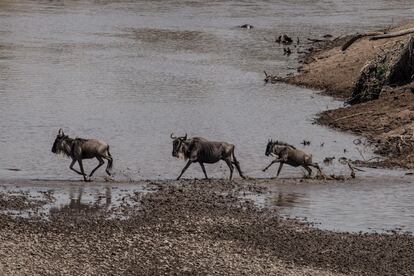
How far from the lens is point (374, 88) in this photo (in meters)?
37.8

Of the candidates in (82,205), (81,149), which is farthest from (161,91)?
(82,205)

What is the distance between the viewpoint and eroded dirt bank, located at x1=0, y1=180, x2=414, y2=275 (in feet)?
60.6

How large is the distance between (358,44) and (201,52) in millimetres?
10665

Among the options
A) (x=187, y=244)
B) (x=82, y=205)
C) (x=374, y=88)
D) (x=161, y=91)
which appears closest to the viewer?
(x=187, y=244)

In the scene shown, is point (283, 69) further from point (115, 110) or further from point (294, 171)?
point (294, 171)

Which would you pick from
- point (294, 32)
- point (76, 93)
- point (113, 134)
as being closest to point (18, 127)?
point (113, 134)

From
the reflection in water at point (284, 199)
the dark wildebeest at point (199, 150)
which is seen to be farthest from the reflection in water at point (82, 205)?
the reflection in water at point (284, 199)

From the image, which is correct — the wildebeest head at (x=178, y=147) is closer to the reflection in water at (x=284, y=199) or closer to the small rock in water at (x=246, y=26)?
the reflection in water at (x=284, y=199)

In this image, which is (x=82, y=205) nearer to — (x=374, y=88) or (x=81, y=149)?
(x=81, y=149)

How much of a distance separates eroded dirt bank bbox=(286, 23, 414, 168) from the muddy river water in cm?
95

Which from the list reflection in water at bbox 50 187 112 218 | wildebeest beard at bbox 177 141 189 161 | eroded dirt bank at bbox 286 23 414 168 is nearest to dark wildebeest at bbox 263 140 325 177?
wildebeest beard at bbox 177 141 189 161

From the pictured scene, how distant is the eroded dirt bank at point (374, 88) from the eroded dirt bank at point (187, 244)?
844 cm

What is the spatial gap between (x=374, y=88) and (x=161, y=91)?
9.60 meters

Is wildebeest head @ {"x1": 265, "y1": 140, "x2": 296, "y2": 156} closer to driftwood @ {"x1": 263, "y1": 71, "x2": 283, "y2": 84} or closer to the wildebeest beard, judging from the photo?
the wildebeest beard
